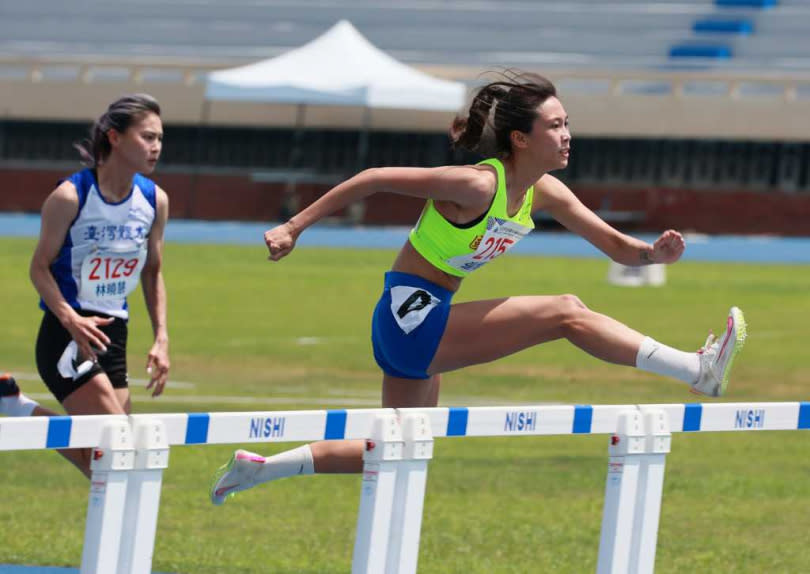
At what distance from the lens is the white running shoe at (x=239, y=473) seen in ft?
21.3

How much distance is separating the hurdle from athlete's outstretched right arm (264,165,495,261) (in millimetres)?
683

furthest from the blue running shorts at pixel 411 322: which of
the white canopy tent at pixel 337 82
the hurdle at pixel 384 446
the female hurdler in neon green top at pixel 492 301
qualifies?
the white canopy tent at pixel 337 82

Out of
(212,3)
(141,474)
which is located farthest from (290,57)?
(141,474)

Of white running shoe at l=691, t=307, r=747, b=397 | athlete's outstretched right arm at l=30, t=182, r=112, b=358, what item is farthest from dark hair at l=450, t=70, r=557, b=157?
athlete's outstretched right arm at l=30, t=182, r=112, b=358

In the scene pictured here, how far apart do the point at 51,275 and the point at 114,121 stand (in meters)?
0.69

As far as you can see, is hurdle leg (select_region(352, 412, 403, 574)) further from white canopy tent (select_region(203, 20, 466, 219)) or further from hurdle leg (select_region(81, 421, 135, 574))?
white canopy tent (select_region(203, 20, 466, 219))

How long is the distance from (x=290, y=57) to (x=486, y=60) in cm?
891

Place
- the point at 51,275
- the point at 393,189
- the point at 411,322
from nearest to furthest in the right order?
the point at 393,189 → the point at 411,322 → the point at 51,275

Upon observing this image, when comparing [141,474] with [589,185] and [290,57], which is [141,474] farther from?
[589,185]

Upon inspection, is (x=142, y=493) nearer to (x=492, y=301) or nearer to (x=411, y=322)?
(x=411, y=322)

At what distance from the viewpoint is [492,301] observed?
6.34m

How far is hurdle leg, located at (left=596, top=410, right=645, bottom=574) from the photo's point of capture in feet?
18.1

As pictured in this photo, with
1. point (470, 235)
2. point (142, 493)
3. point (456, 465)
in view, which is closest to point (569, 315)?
point (470, 235)

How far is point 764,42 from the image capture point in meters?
43.7
